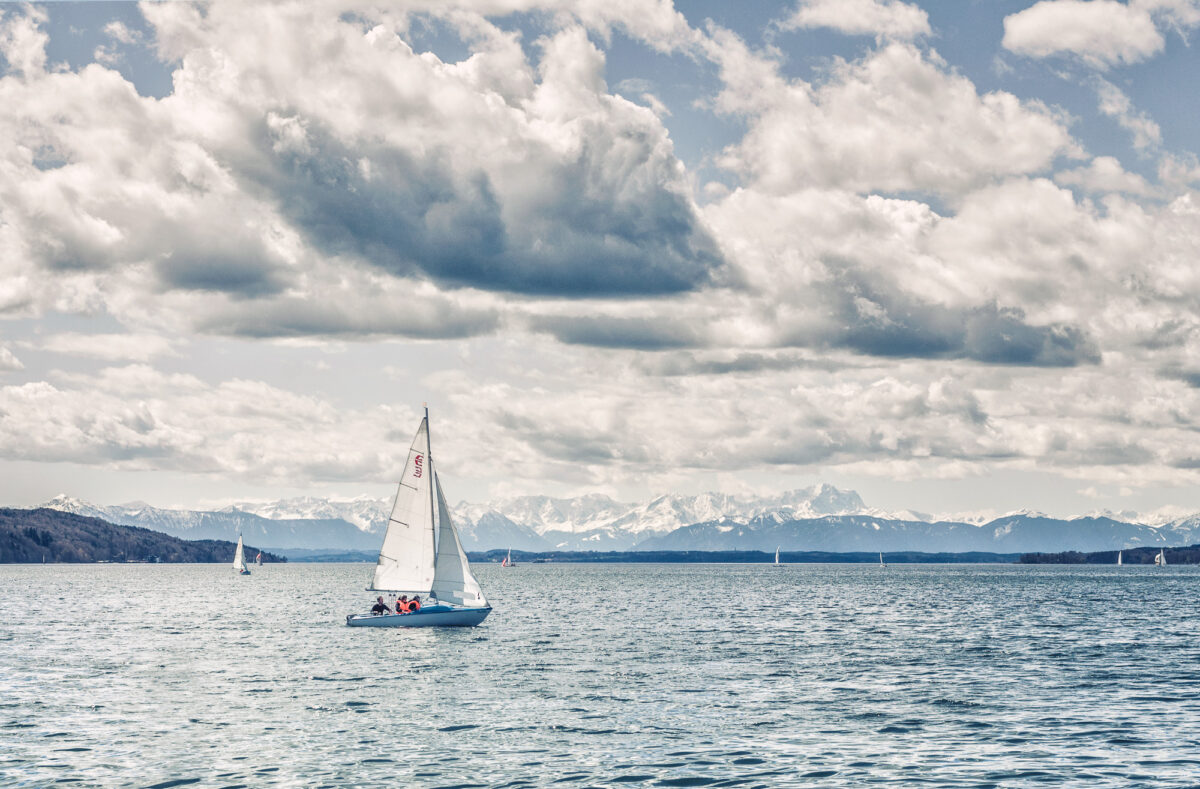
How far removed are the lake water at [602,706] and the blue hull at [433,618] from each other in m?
0.99

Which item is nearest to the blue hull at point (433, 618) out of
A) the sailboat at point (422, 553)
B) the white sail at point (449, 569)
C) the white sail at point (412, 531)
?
the sailboat at point (422, 553)

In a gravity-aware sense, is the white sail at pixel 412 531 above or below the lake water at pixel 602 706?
above

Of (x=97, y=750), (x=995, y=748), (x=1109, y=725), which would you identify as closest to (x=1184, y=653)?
(x=1109, y=725)

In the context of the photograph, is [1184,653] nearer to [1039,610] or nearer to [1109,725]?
[1109,725]

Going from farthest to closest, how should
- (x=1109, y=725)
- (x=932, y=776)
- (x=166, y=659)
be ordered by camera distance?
(x=166, y=659) < (x=1109, y=725) < (x=932, y=776)

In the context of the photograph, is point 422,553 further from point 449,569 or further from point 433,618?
point 433,618

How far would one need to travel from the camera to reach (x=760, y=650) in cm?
8338

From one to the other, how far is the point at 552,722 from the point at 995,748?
57.7ft

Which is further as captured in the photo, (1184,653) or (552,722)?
(1184,653)

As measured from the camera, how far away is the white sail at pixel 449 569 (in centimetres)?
9319

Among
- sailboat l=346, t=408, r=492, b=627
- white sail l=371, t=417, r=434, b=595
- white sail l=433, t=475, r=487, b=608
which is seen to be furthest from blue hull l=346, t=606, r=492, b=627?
white sail l=371, t=417, r=434, b=595

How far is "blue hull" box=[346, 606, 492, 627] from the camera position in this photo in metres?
93.1

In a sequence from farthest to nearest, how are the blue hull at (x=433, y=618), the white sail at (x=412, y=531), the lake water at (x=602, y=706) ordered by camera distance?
the blue hull at (x=433, y=618), the white sail at (x=412, y=531), the lake water at (x=602, y=706)

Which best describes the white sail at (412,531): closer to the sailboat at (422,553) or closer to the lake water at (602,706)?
the sailboat at (422,553)
